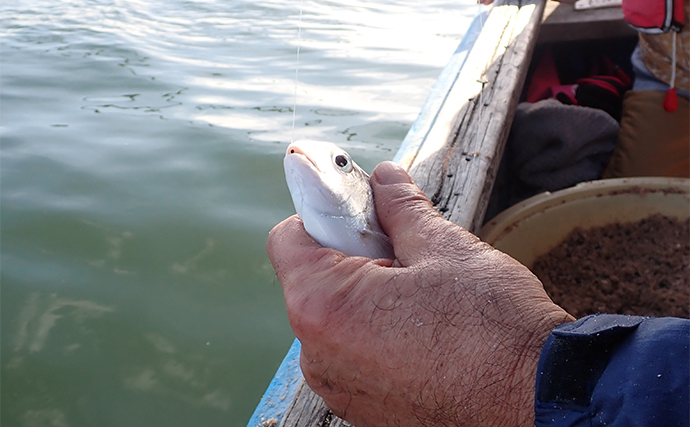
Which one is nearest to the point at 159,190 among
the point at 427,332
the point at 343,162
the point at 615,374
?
the point at 343,162

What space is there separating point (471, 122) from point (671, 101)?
1468 mm

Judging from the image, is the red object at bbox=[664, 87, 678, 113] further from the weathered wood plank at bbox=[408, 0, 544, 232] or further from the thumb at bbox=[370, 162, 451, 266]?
the thumb at bbox=[370, 162, 451, 266]

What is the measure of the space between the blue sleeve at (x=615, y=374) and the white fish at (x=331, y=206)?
666mm

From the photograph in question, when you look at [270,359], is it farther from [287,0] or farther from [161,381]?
[287,0]

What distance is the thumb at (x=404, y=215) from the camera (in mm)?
1225

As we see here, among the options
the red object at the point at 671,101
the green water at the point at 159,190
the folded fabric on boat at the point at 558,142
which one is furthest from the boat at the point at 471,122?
the green water at the point at 159,190

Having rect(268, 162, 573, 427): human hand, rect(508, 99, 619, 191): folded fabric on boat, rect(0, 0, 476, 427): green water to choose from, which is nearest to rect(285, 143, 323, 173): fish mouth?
rect(268, 162, 573, 427): human hand

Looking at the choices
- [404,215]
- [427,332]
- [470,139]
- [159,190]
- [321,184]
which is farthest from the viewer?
[159,190]

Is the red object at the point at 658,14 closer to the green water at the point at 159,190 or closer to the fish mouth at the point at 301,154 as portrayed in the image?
the green water at the point at 159,190

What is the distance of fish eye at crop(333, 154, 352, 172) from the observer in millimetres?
1567

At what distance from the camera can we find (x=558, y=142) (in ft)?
9.95

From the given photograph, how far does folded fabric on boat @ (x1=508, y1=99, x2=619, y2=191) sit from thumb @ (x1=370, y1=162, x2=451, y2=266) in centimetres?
182

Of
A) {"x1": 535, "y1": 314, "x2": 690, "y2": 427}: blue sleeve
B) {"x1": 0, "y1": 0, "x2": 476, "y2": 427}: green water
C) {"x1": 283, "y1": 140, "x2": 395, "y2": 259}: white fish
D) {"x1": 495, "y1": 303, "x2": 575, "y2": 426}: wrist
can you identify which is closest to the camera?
{"x1": 535, "y1": 314, "x2": 690, "y2": 427}: blue sleeve

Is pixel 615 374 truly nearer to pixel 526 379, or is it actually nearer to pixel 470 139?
pixel 526 379
